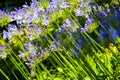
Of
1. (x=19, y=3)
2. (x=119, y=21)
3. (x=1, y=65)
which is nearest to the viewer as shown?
(x=119, y=21)

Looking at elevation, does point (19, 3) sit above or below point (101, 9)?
above

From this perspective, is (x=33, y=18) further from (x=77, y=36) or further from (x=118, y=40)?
(x=118, y=40)

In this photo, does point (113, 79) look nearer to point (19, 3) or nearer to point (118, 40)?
point (118, 40)

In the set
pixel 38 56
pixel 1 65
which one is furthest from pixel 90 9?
pixel 1 65

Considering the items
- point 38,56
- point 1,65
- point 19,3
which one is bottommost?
point 38,56

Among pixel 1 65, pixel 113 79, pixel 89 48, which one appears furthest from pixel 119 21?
pixel 1 65

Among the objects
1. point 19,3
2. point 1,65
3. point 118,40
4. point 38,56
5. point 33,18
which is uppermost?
point 19,3

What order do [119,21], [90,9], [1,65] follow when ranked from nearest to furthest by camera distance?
[119,21], [90,9], [1,65]

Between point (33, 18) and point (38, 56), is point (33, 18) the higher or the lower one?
the higher one

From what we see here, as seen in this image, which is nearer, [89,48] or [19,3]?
[89,48]
